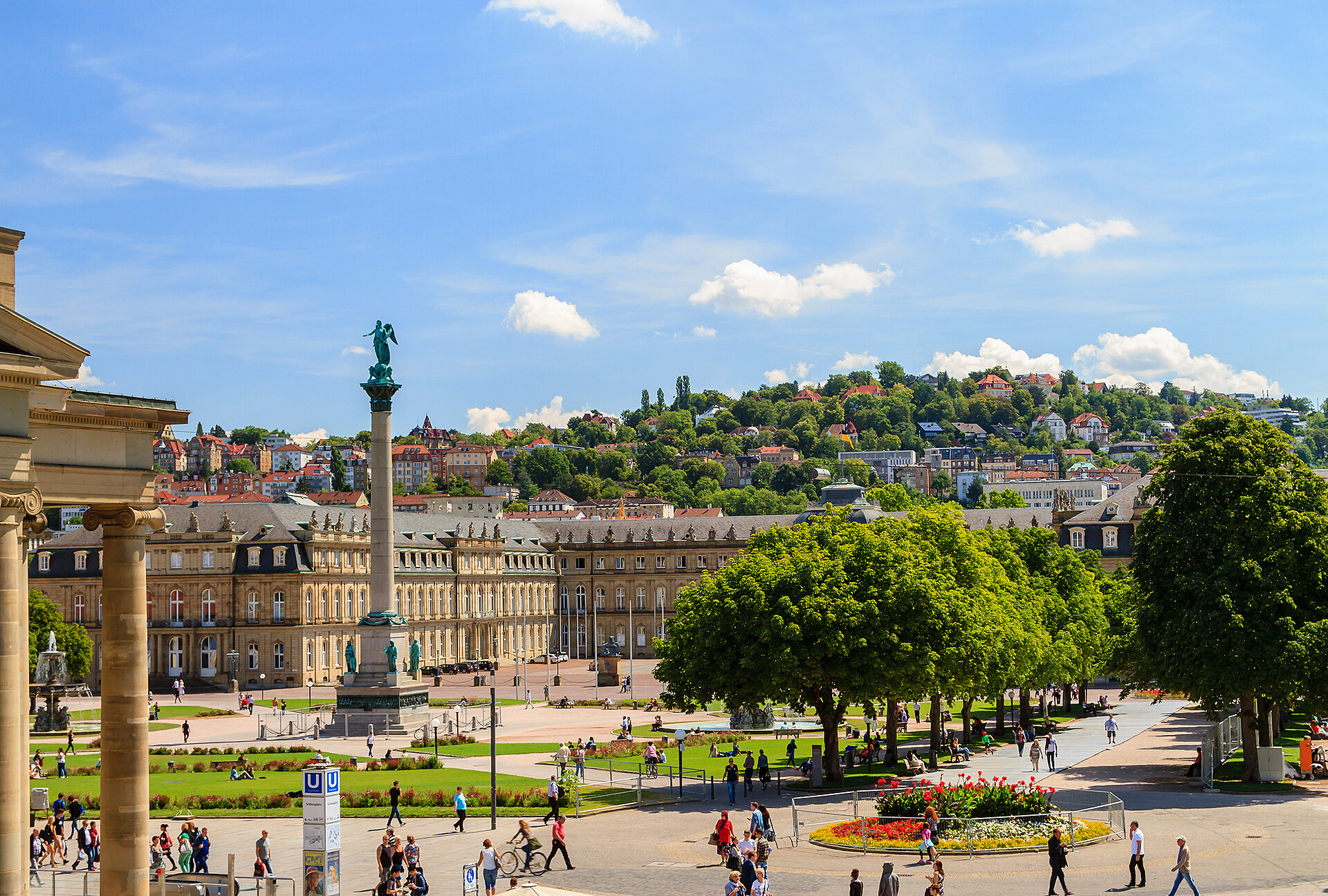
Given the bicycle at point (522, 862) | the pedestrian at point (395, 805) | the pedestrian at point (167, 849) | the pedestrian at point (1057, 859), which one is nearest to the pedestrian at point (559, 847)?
the bicycle at point (522, 862)

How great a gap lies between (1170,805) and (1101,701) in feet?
150

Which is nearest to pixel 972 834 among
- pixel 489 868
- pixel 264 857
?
pixel 489 868

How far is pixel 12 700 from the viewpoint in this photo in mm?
19766

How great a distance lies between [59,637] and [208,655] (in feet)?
87.2

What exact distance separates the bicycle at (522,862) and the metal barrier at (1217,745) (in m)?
26.3

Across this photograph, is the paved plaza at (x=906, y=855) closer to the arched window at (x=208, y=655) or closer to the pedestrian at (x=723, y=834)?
the pedestrian at (x=723, y=834)

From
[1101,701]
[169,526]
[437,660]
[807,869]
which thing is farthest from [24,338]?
[437,660]

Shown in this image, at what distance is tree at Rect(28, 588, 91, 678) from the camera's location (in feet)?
316

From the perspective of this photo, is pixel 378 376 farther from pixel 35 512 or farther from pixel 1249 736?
pixel 35 512

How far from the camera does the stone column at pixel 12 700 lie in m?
19.3

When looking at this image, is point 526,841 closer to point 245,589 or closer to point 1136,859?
point 1136,859

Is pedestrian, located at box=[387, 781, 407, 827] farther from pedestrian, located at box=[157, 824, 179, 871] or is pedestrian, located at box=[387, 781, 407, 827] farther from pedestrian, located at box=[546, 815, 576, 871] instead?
pedestrian, located at box=[546, 815, 576, 871]

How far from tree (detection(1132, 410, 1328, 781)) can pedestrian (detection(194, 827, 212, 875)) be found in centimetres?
3443

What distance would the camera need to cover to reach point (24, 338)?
2012cm
